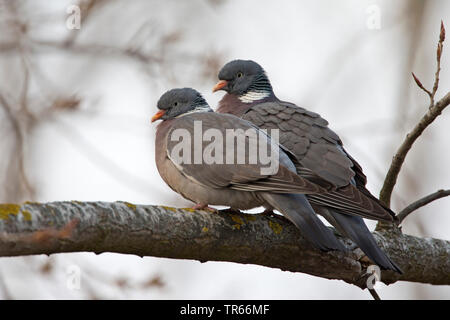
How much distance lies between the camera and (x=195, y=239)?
12.1 ft

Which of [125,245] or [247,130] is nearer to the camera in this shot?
[125,245]

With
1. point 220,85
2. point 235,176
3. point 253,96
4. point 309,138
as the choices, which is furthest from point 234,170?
point 220,85

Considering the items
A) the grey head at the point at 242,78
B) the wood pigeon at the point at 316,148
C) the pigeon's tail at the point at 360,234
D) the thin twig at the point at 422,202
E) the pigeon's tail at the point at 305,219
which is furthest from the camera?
the grey head at the point at 242,78

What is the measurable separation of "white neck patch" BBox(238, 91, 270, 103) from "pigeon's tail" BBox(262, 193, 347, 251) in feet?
6.69

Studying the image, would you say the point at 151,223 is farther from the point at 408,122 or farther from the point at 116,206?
the point at 408,122

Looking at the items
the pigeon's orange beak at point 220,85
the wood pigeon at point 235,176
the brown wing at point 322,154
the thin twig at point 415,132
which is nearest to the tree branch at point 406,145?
the thin twig at point 415,132

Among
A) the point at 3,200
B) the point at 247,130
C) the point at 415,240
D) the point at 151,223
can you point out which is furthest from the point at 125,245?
the point at 3,200

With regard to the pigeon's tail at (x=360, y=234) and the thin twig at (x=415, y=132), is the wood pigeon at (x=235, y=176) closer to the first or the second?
the pigeon's tail at (x=360, y=234)

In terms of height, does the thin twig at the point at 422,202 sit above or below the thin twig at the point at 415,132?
below

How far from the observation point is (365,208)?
4.25 metres

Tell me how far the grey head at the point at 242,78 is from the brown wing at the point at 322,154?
64 centimetres

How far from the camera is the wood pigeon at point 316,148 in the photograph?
4254 millimetres

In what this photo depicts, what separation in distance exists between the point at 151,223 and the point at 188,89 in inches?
90.4

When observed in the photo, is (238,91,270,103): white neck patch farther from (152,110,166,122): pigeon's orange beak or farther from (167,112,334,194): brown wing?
(167,112,334,194): brown wing
